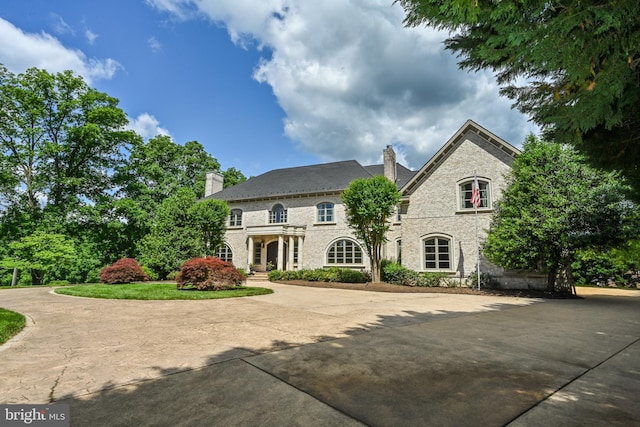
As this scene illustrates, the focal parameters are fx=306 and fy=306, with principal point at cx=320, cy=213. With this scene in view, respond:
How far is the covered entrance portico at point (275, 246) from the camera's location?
2395 cm

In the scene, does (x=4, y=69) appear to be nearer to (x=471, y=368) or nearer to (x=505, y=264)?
(x=471, y=368)

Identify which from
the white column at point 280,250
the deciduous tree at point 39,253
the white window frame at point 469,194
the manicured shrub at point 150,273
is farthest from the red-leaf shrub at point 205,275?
the white window frame at point 469,194

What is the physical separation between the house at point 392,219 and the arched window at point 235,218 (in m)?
0.09

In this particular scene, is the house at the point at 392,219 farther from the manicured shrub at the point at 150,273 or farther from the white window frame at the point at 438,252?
the manicured shrub at the point at 150,273

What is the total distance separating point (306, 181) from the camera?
85.5 feet

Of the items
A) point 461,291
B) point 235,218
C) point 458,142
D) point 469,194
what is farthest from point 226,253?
point 458,142

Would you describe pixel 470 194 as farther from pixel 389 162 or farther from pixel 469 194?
pixel 389 162

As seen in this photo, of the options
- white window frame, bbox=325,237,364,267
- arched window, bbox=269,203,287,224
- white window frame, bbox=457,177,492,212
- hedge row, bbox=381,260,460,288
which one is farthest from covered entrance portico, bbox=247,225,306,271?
white window frame, bbox=457,177,492,212

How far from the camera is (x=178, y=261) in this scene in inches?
798

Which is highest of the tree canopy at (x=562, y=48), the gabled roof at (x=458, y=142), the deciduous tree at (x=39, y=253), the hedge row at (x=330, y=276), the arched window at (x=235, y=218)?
the gabled roof at (x=458, y=142)

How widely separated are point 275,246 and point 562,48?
2674cm

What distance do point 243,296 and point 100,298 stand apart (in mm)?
4668

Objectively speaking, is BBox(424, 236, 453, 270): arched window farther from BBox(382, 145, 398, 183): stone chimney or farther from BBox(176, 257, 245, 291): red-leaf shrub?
BBox(176, 257, 245, 291): red-leaf shrub

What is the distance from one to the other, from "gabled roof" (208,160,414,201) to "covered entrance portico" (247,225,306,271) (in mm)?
3031
